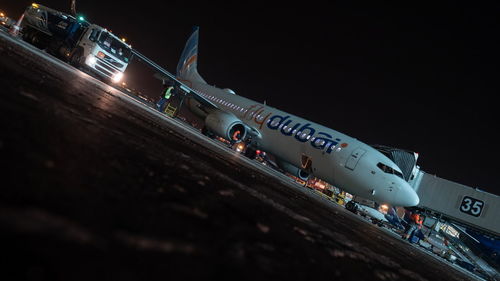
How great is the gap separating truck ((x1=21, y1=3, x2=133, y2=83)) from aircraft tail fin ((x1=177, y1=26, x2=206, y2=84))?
1193cm

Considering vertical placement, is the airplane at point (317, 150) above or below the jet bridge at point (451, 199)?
below

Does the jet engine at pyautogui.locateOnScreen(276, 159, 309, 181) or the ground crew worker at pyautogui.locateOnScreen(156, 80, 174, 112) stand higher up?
the ground crew worker at pyautogui.locateOnScreen(156, 80, 174, 112)

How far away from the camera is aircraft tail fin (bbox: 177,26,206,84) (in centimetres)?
2792

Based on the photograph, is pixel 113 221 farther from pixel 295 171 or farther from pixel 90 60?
pixel 295 171

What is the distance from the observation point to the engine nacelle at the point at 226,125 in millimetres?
14092

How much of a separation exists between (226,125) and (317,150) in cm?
460

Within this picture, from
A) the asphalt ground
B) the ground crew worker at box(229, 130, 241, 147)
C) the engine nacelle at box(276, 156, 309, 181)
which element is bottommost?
the asphalt ground

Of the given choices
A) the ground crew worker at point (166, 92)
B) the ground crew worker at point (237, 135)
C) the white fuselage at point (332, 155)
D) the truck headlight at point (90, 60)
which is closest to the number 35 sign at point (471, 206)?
the white fuselage at point (332, 155)

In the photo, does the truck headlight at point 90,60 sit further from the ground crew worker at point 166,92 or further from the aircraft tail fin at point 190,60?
the aircraft tail fin at point 190,60

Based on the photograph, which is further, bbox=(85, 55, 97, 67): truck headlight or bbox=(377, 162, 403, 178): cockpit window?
bbox=(85, 55, 97, 67): truck headlight

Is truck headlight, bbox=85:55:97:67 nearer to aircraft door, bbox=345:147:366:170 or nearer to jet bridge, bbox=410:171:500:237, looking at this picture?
aircraft door, bbox=345:147:366:170

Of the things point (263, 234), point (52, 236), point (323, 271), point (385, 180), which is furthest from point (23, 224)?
point (385, 180)

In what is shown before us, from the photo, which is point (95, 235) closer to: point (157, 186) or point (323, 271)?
point (157, 186)

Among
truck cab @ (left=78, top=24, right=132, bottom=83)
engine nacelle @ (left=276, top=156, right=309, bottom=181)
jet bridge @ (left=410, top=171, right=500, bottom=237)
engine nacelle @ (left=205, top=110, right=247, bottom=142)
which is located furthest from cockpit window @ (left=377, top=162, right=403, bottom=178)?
truck cab @ (left=78, top=24, right=132, bottom=83)
